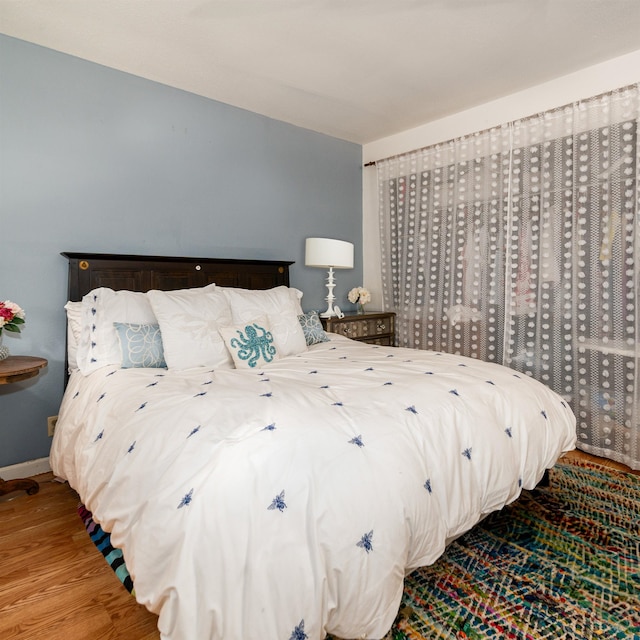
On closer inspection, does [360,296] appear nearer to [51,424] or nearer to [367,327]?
[367,327]

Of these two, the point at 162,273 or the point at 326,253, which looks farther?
the point at 326,253

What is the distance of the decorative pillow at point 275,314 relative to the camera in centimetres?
256

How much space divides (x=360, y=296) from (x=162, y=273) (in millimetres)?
1899

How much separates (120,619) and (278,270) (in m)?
2.55

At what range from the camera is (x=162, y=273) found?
9.52 ft

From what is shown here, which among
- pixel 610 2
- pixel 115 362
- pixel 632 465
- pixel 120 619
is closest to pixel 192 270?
pixel 115 362

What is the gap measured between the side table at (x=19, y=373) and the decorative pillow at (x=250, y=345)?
37.4 inches

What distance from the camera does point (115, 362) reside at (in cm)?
223

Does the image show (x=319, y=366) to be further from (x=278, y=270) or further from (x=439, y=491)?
(x=278, y=270)

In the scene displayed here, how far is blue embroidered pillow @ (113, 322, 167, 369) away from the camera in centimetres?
219

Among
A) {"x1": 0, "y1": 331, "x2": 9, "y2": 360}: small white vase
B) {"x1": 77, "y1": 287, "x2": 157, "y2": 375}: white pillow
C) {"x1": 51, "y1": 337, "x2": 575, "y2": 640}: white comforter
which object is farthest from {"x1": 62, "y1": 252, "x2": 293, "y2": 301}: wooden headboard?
{"x1": 51, "y1": 337, "x2": 575, "y2": 640}: white comforter

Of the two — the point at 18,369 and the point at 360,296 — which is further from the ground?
the point at 360,296

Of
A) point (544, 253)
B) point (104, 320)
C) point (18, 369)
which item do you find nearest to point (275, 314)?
point (104, 320)

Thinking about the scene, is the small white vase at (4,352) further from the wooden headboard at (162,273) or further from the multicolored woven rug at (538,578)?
the multicolored woven rug at (538,578)
